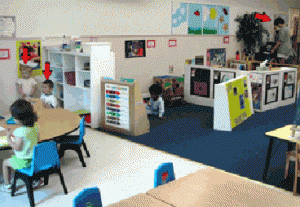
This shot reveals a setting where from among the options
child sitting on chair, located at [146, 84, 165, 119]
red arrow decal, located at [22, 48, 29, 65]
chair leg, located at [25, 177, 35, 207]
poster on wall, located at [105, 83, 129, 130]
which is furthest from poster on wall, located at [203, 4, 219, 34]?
chair leg, located at [25, 177, 35, 207]

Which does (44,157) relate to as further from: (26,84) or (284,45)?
(284,45)

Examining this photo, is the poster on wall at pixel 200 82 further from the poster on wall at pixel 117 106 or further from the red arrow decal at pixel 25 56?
the red arrow decal at pixel 25 56

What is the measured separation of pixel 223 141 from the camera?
6219 millimetres

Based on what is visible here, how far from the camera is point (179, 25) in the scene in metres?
10.6

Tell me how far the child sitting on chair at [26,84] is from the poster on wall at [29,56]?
0.32 ft

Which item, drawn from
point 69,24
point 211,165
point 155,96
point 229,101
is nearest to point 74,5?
point 69,24

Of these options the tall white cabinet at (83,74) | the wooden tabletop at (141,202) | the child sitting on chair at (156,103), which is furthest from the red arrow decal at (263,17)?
the wooden tabletop at (141,202)

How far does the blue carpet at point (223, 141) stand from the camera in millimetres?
5059

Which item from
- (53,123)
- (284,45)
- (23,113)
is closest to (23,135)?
(23,113)

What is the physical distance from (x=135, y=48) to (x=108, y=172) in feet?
17.4

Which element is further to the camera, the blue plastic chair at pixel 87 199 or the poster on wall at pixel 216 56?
the poster on wall at pixel 216 56

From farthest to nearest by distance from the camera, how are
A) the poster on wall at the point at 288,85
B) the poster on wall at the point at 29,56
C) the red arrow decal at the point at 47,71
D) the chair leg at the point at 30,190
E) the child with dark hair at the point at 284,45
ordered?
the child with dark hair at the point at 284,45 → the poster on wall at the point at 288,85 → the red arrow decal at the point at 47,71 → the poster on wall at the point at 29,56 → the chair leg at the point at 30,190

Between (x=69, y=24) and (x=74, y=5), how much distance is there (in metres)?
0.45

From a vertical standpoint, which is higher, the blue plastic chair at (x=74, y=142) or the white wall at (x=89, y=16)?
the white wall at (x=89, y=16)
